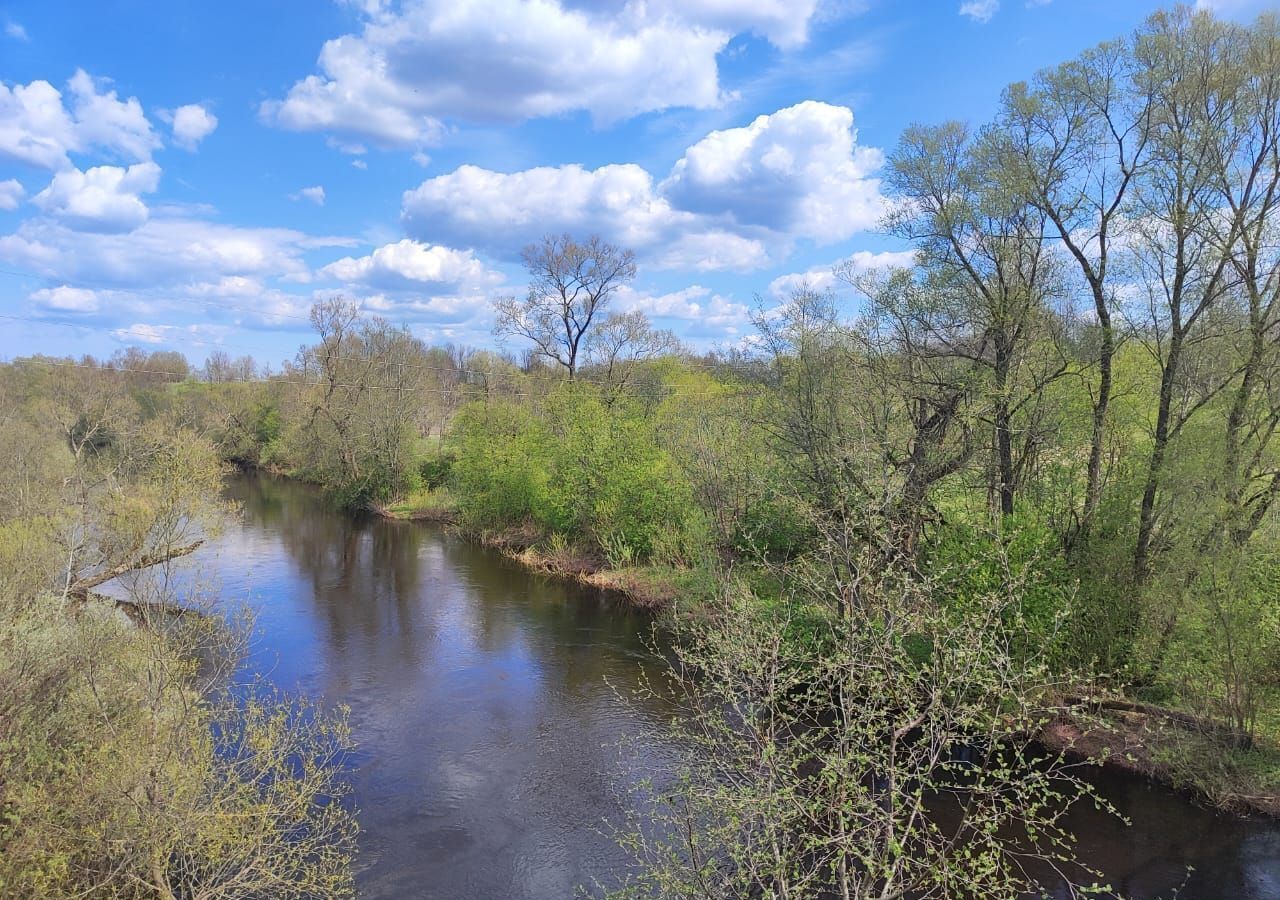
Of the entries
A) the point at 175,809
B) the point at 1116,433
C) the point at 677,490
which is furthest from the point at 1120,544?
the point at 175,809

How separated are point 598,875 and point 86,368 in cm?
5638

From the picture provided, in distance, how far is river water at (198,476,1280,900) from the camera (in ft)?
32.9

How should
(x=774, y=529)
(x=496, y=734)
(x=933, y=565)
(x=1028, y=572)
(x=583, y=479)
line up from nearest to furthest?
1. (x=933, y=565)
2. (x=1028, y=572)
3. (x=496, y=734)
4. (x=774, y=529)
5. (x=583, y=479)

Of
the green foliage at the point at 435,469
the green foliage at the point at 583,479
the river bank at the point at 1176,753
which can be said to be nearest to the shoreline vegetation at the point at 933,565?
the river bank at the point at 1176,753

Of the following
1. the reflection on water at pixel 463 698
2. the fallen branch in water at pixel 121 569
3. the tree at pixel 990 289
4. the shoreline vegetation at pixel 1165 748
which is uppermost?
the tree at pixel 990 289

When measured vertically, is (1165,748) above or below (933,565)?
below

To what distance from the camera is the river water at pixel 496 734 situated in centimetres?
1004

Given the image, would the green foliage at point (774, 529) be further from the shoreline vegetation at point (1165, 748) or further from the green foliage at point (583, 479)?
the shoreline vegetation at point (1165, 748)

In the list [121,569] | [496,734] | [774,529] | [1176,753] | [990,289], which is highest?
[990,289]

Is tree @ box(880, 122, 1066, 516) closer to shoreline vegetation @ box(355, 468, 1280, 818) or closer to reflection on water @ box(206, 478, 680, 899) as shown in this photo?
shoreline vegetation @ box(355, 468, 1280, 818)

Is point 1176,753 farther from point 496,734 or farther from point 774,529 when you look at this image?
point 496,734

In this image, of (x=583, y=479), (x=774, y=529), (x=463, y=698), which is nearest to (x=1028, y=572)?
(x=774, y=529)

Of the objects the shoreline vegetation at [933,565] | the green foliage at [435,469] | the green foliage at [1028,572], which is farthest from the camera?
the green foliage at [435,469]

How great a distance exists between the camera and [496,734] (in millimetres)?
14023
